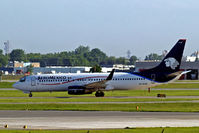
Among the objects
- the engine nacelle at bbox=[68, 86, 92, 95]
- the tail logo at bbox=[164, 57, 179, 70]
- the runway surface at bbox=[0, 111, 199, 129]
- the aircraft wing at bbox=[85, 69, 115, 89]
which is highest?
the tail logo at bbox=[164, 57, 179, 70]

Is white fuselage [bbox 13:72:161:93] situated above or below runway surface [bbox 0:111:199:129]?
above

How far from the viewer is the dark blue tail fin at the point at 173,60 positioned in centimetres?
7175

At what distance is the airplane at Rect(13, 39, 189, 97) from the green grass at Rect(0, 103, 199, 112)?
1839 centimetres

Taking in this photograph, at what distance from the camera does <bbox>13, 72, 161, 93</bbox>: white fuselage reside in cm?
7181

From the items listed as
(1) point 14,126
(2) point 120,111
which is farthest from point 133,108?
(1) point 14,126

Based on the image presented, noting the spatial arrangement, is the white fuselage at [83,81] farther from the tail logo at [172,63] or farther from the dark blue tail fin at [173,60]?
the tail logo at [172,63]

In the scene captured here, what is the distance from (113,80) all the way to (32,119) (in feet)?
110

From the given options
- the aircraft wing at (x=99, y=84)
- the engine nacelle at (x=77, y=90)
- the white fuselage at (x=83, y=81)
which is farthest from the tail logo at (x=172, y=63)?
the engine nacelle at (x=77, y=90)

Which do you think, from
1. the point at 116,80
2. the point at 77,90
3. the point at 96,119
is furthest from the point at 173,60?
the point at 96,119

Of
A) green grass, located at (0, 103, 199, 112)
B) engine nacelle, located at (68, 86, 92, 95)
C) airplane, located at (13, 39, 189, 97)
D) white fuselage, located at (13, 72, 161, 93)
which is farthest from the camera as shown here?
white fuselage, located at (13, 72, 161, 93)

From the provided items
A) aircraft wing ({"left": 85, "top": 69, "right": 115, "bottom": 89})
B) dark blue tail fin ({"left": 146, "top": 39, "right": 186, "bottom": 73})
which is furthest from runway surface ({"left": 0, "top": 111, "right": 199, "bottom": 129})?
dark blue tail fin ({"left": 146, "top": 39, "right": 186, "bottom": 73})

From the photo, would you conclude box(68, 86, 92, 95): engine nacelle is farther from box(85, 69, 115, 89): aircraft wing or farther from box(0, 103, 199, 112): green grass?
box(0, 103, 199, 112): green grass

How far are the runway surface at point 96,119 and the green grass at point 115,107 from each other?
3111 mm

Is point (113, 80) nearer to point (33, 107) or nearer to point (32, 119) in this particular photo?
point (33, 107)
